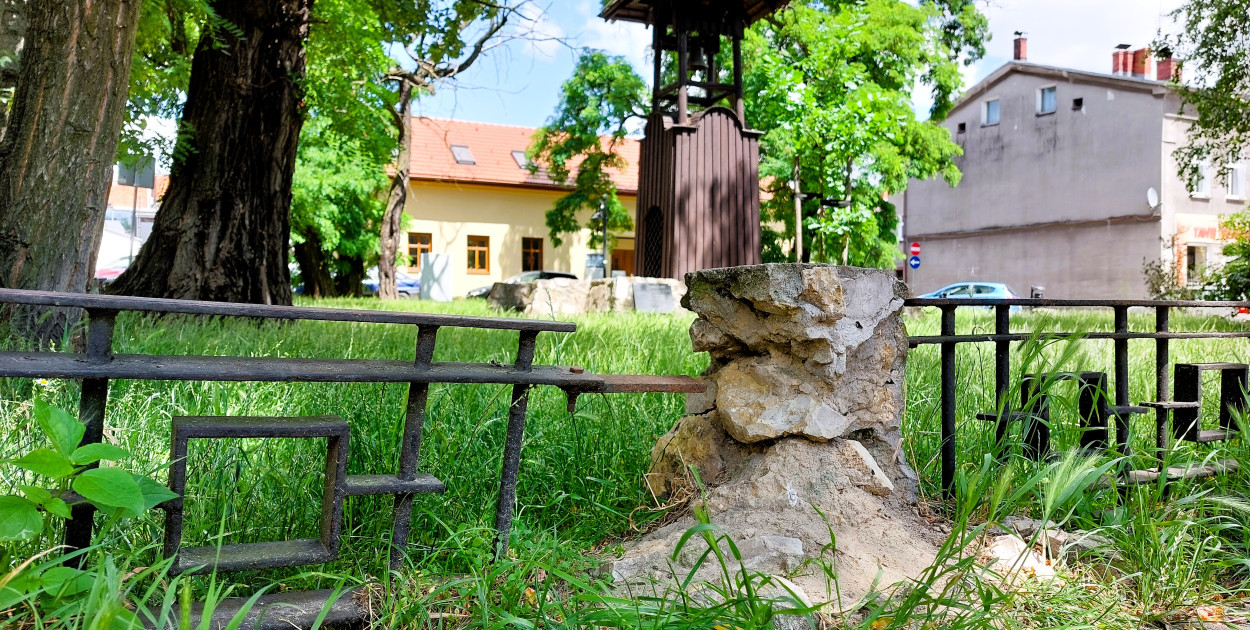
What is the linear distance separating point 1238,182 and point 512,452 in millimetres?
36570

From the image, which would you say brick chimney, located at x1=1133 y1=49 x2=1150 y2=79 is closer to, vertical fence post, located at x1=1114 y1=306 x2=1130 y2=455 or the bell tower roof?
the bell tower roof

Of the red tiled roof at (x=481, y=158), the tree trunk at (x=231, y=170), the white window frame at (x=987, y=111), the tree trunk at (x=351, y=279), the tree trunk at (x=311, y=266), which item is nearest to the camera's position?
the tree trunk at (x=231, y=170)

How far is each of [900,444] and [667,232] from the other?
13.4m

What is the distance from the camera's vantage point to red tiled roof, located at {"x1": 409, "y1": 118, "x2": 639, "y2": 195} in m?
37.4

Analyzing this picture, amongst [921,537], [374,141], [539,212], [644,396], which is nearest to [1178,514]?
[921,537]

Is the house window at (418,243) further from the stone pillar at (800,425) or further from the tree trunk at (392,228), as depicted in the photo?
the stone pillar at (800,425)

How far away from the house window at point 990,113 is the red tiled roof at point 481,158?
14.4 meters

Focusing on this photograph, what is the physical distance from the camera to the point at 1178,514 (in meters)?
2.96

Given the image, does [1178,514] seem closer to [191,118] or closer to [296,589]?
[296,589]

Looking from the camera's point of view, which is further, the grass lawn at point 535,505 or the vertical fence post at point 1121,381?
the vertical fence post at point 1121,381

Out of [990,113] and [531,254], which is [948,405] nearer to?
[990,113]

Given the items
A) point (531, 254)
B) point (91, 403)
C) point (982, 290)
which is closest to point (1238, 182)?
point (982, 290)

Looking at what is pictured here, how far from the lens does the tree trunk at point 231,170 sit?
7949mm

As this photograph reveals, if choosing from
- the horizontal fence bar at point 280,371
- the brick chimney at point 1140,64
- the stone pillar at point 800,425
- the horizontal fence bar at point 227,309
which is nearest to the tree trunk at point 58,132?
the horizontal fence bar at point 227,309
